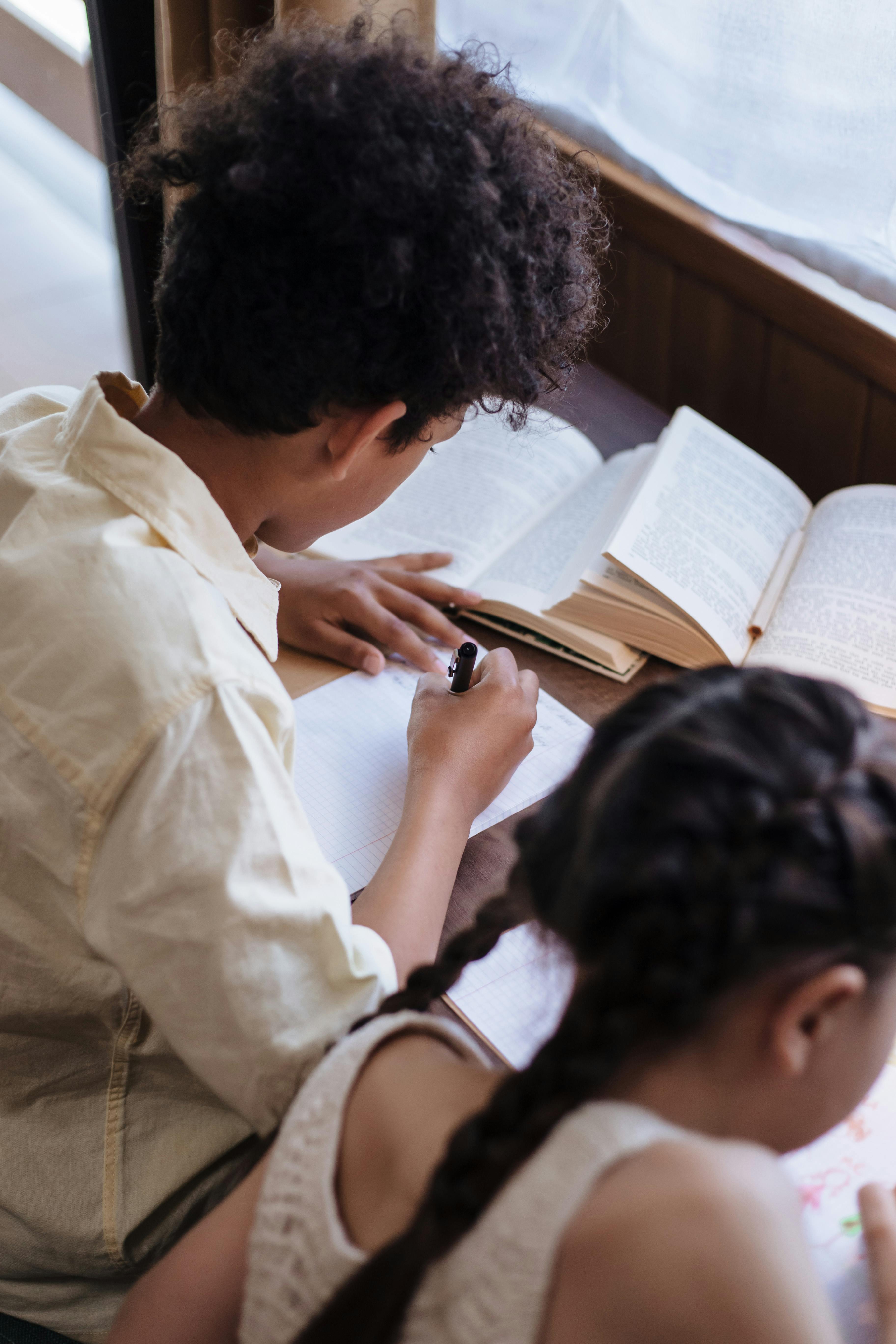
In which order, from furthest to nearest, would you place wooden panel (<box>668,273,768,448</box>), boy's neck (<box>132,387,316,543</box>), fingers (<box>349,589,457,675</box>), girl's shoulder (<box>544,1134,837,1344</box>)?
wooden panel (<box>668,273,768,448</box>) < fingers (<box>349,589,457,675</box>) < boy's neck (<box>132,387,316,543</box>) < girl's shoulder (<box>544,1134,837,1344</box>)

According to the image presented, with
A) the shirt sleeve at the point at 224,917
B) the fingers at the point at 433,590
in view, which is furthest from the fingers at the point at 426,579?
the shirt sleeve at the point at 224,917

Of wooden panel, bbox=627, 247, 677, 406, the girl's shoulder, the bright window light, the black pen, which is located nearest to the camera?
the girl's shoulder

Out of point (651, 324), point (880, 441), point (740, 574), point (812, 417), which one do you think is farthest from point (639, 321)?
point (740, 574)

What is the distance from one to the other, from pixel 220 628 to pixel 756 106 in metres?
1.06

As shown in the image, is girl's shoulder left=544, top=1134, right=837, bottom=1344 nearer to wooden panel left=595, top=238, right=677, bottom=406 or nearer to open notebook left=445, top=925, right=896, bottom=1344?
open notebook left=445, top=925, right=896, bottom=1344

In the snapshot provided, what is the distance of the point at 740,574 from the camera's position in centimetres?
109

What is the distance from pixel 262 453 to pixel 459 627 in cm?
35

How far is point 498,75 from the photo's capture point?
0.89 meters

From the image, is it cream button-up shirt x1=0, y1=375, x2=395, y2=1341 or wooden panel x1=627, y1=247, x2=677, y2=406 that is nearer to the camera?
cream button-up shirt x1=0, y1=375, x2=395, y2=1341

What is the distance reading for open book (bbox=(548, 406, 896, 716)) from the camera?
103 centimetres

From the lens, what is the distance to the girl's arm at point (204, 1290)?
588 millimetres

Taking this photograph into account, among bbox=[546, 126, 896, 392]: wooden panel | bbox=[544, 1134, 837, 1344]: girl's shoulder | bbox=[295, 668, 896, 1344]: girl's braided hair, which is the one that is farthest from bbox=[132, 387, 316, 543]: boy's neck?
bbox=[546, 126, 896, 392]: wooden panel

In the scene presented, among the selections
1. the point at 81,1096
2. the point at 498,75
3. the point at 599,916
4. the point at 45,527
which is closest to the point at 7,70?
the point at 498,75

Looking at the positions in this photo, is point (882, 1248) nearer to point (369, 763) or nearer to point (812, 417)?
point (369, 763)
